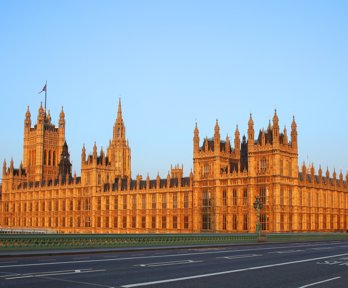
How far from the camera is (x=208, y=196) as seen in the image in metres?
86.4

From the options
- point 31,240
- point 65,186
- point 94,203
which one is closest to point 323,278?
point 31,240

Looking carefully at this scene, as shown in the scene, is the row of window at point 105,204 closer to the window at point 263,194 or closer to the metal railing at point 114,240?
the window at point 263,194

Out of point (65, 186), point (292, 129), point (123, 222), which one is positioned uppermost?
point (292, 129)

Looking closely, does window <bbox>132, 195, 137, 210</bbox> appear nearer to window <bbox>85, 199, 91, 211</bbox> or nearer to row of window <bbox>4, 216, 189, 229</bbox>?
row of window <bbox>4, 216, 189, 229</bbox>

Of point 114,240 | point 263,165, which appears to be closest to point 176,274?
point 114,240

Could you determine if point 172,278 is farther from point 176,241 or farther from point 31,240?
point 176,241

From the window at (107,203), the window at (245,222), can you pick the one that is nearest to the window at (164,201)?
the window at (107,203)

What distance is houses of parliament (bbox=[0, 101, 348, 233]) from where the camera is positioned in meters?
79.2

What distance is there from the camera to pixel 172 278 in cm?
2022

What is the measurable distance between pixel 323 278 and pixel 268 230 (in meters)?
58.2

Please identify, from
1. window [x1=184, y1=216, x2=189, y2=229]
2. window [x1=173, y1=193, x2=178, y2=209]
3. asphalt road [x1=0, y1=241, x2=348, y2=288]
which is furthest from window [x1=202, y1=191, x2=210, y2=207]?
asphalt road [x1=0, y1=241, x2=348, y2=288]

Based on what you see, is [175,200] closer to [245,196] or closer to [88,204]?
[245,196]

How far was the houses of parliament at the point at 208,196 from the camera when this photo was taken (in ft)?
260

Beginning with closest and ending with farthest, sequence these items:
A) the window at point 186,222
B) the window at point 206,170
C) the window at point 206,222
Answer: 1. the window at point 206,222
2. the window at point 206,170
3. the window at point 186,222
